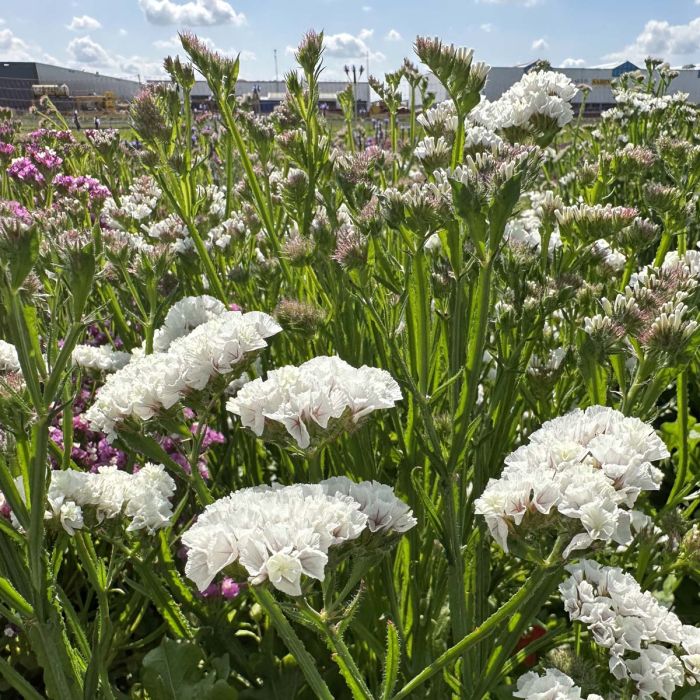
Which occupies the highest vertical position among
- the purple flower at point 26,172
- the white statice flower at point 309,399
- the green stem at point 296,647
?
the purple flower at point 26,172

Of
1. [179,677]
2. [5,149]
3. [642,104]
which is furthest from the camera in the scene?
[642,104]

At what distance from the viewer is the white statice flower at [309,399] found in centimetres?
110

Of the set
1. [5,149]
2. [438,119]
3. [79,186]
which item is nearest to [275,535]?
[438,119]

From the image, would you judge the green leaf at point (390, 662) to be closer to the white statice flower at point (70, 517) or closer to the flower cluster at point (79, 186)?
the white statice flower at point (70, 517)

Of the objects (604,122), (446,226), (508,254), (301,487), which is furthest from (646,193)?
(604,122)

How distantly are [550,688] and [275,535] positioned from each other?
0.55 meters

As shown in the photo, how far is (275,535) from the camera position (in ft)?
2.93

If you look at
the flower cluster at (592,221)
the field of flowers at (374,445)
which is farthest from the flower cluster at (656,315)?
the flower cluster at (592,221)

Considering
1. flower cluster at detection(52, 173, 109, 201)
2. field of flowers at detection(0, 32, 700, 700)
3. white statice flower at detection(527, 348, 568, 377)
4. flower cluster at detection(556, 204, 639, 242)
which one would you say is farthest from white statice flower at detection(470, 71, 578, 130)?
flower cluster at detection(52, 173, 109, 201)

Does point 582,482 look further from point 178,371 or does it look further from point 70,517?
point 70,517

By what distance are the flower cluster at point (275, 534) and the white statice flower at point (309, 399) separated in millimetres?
133

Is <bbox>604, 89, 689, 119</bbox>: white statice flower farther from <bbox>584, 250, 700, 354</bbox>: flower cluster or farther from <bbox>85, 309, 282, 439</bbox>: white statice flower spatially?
<bbox>85, 309, 282, 439</bbox>: white statice flower

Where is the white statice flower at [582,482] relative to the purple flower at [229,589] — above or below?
above

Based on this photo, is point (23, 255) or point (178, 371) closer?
point (23, 255)
